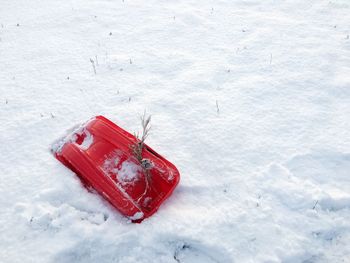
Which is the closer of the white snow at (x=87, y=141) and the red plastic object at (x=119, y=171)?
the red plastic object at (x=119, y=171)

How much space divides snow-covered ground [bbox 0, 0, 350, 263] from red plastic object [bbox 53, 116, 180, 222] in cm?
15

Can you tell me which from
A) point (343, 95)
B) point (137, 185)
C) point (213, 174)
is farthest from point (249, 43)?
point (137, 185)

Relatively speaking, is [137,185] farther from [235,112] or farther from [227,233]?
[235,112]

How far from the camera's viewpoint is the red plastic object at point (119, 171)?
3.12 m

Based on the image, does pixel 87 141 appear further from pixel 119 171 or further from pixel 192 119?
pixel 192 119

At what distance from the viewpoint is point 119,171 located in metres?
3.33

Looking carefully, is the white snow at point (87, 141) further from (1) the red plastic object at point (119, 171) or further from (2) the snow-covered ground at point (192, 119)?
(2) the snow-covered ground at point (192, 119)

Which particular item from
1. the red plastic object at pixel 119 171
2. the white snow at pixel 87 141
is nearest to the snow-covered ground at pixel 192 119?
the red plastic object at pixel 119 171

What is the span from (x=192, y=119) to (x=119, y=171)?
1.33 metres

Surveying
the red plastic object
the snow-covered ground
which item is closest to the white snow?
the red plastic object

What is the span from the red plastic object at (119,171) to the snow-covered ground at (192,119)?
6.1 inches

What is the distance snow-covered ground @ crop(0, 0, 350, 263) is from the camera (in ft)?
10.0

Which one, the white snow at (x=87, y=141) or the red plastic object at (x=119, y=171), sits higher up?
the white snow at (x=87, y=141)

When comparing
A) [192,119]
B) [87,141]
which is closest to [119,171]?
[87,141]
